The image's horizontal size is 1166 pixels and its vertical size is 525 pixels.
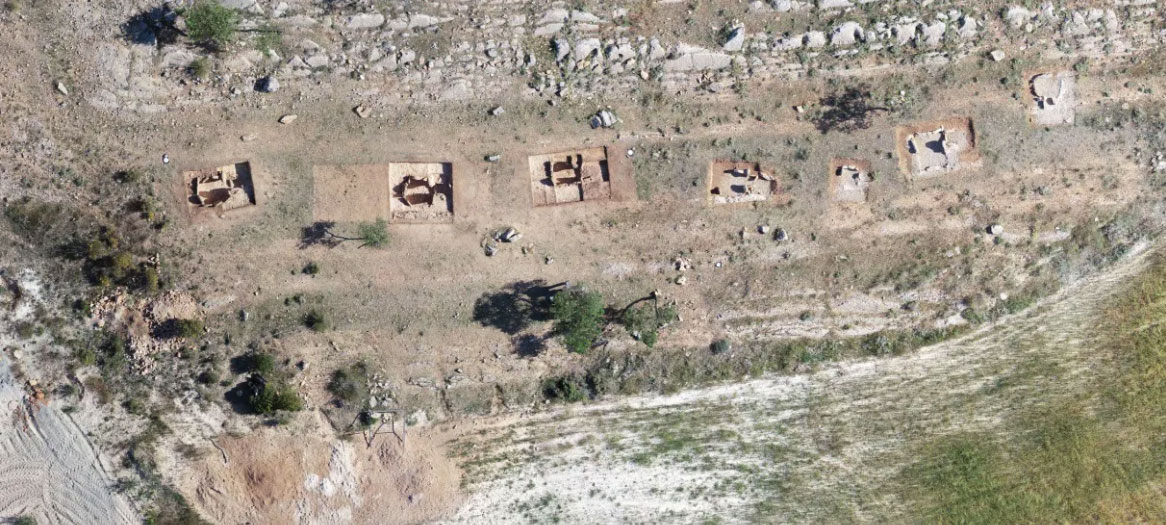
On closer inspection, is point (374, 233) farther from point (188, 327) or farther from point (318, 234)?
point (188, 327)

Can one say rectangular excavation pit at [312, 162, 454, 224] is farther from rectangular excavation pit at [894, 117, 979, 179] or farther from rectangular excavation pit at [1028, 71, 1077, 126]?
rectangular excavation pit at [1028, 71, 1077, 126]

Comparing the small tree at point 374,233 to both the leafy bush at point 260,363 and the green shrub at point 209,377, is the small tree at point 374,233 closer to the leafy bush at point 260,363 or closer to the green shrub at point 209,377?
the leafy bush at point 260,363

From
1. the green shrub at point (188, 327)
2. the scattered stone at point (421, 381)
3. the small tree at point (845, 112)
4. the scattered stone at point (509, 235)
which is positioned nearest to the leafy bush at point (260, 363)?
the green shrub at point (188, 327)

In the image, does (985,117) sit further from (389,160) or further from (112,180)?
(112,180)

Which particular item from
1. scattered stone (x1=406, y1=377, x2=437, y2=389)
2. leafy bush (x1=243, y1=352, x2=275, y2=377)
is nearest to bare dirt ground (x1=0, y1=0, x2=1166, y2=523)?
scattered stone (x1=406, y1=377, x2=437, y2=389)

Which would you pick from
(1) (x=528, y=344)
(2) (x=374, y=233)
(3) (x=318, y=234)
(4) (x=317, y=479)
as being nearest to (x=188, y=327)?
(3) (x=318, y=234)

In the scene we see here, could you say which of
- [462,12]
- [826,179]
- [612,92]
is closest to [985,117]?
[826,179]
